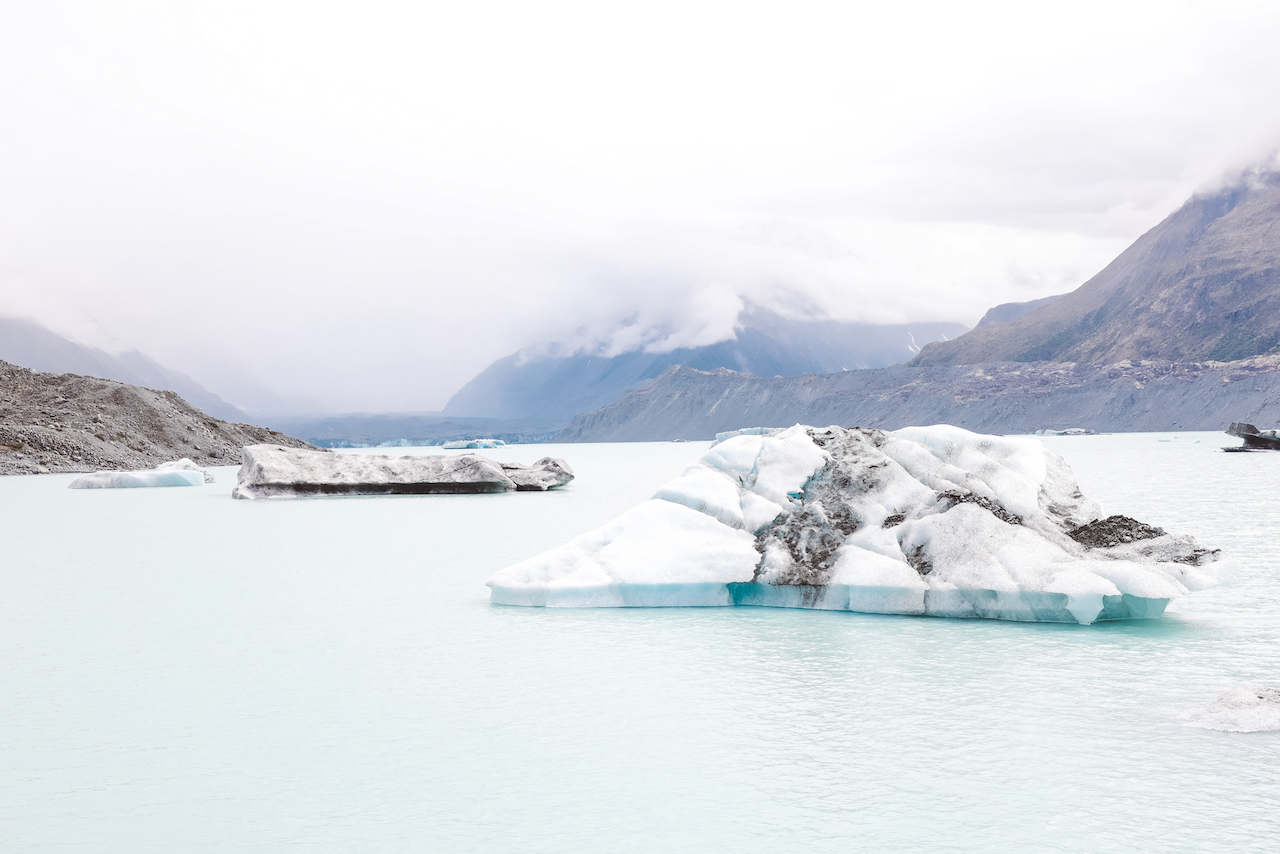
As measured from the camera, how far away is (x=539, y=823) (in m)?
3.95

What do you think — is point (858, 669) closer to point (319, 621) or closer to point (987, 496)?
point (987, 496)

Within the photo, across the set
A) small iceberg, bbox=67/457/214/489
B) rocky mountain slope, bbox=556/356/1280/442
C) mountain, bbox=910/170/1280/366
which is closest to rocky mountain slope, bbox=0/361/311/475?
small iceberg, bbox=67/457/214/489

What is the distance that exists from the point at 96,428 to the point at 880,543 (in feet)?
163

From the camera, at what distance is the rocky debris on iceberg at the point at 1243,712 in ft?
15.9

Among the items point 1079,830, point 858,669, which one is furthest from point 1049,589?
point 1079,830

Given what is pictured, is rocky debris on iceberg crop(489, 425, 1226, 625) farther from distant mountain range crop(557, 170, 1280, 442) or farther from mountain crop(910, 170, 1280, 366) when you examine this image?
mountain crop(910, 170, 1280, 366)

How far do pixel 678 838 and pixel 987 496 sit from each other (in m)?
6.22

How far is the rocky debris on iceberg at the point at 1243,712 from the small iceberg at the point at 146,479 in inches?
1365

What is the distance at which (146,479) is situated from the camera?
33031 mm

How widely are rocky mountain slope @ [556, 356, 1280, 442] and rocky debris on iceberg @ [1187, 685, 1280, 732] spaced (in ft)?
392

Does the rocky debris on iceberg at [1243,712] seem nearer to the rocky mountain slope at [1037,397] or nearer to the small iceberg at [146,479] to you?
the small iceberg at [146,479]

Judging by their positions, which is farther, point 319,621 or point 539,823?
point 319,621

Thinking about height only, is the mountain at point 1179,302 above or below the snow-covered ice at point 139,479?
above

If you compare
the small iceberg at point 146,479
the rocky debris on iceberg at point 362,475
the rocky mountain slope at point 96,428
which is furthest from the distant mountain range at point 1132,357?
the small iceberg at point 146,479
